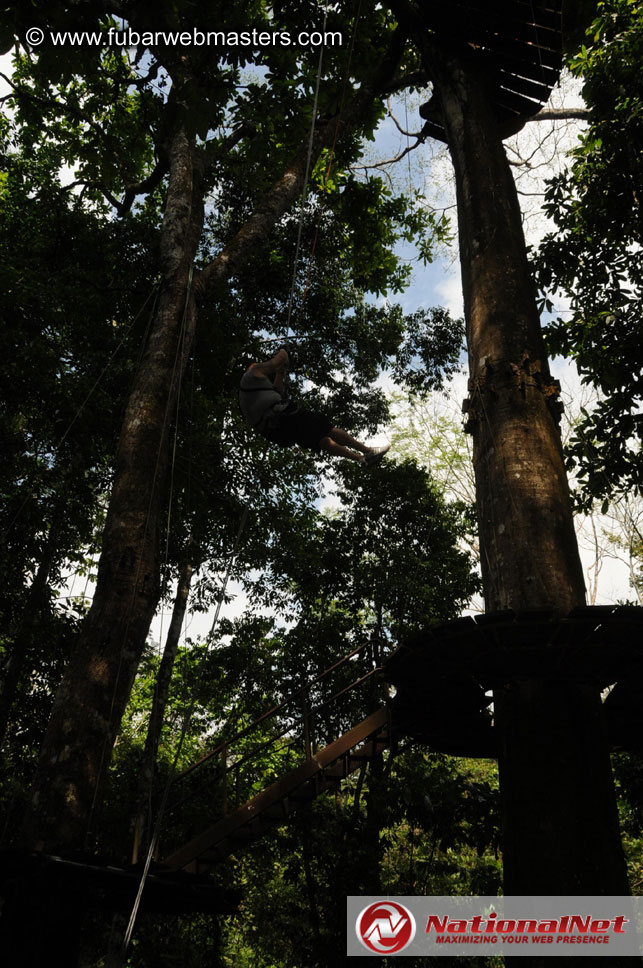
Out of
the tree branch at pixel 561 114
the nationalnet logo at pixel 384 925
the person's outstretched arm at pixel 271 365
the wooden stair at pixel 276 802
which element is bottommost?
the nationalnet logo at pixel 384 925

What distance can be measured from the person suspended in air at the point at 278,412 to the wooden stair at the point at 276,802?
2724 mm

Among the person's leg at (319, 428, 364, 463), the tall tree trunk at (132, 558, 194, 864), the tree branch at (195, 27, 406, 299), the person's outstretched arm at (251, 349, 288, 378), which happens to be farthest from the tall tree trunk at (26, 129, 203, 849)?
the tall tree trunk at (132, 558, 194, 864)

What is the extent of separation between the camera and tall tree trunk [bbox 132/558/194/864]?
921 centimetres

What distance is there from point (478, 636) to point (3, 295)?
8.02 meters

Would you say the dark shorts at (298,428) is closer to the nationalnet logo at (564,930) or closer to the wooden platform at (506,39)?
the wooden platform at (506,39)

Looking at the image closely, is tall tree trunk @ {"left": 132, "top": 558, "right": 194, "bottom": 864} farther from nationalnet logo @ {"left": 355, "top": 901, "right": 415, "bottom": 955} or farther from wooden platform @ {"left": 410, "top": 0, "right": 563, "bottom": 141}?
wooden platform @ {"left": 410, "top": 0, "right": 563, "bottom": 141}

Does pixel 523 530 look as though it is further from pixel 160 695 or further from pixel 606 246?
pixel 160 695

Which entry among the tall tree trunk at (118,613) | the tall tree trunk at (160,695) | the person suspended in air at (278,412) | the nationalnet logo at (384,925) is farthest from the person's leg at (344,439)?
the nationalnet logo at (384,925)

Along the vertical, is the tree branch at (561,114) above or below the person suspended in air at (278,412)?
above

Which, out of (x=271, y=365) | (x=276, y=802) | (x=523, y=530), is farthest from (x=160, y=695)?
(x=523, y=530)

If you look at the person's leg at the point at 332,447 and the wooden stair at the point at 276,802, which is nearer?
the person's leg at the point at 332,447

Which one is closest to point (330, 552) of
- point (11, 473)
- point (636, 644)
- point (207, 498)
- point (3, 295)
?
point (207, 498)

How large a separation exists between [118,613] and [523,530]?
9.37 feet

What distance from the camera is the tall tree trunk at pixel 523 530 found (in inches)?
99.8
